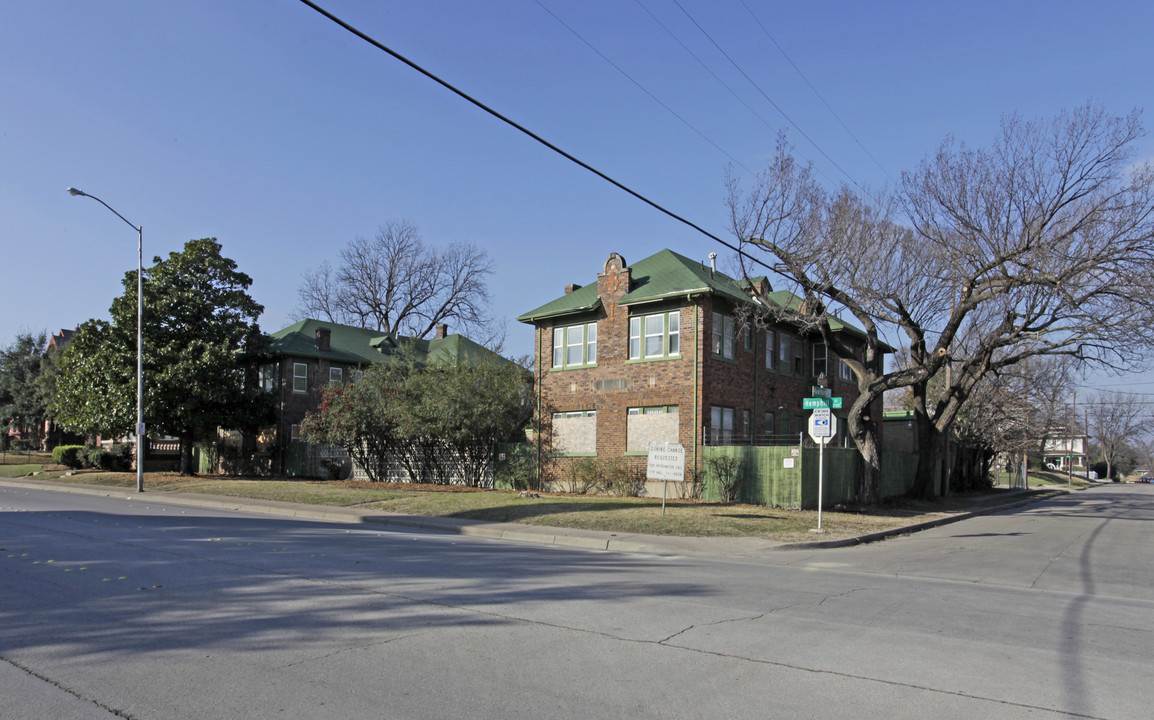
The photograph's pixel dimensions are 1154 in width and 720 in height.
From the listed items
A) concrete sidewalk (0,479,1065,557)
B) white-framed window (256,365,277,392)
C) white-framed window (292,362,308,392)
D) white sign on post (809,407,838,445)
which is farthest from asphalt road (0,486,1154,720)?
white-framed window (256,365,277,392)

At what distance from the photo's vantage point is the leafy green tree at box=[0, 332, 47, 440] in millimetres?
59938

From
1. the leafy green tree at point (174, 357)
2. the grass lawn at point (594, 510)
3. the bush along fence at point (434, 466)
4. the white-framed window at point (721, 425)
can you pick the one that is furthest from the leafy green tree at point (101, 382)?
the white-framed window at point (721, 425)

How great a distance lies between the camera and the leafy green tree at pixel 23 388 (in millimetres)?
59938

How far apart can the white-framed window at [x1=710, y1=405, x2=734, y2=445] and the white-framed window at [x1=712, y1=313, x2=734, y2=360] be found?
183 cm

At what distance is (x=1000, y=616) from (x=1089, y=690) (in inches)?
116

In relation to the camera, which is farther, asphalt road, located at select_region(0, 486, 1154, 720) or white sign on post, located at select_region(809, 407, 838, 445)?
white sign on post, located at select_region(809, 407, 838, 445)

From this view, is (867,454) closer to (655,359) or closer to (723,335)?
(723,335)

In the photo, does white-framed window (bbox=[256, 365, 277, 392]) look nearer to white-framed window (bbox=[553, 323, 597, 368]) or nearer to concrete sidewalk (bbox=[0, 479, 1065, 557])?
concrete sidewalk (bbox=[0, 479, 1065, 557])

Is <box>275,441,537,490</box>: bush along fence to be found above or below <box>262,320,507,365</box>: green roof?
below

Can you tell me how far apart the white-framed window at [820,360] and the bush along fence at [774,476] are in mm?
7033

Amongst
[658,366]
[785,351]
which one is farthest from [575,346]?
[785,351]

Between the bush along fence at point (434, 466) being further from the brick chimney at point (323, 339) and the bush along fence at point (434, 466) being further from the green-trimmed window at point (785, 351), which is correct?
the green-trimmed window at point (785, 351)

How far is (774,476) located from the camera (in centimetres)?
2261

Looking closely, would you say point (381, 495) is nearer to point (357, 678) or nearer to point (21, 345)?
point (357, 678)
